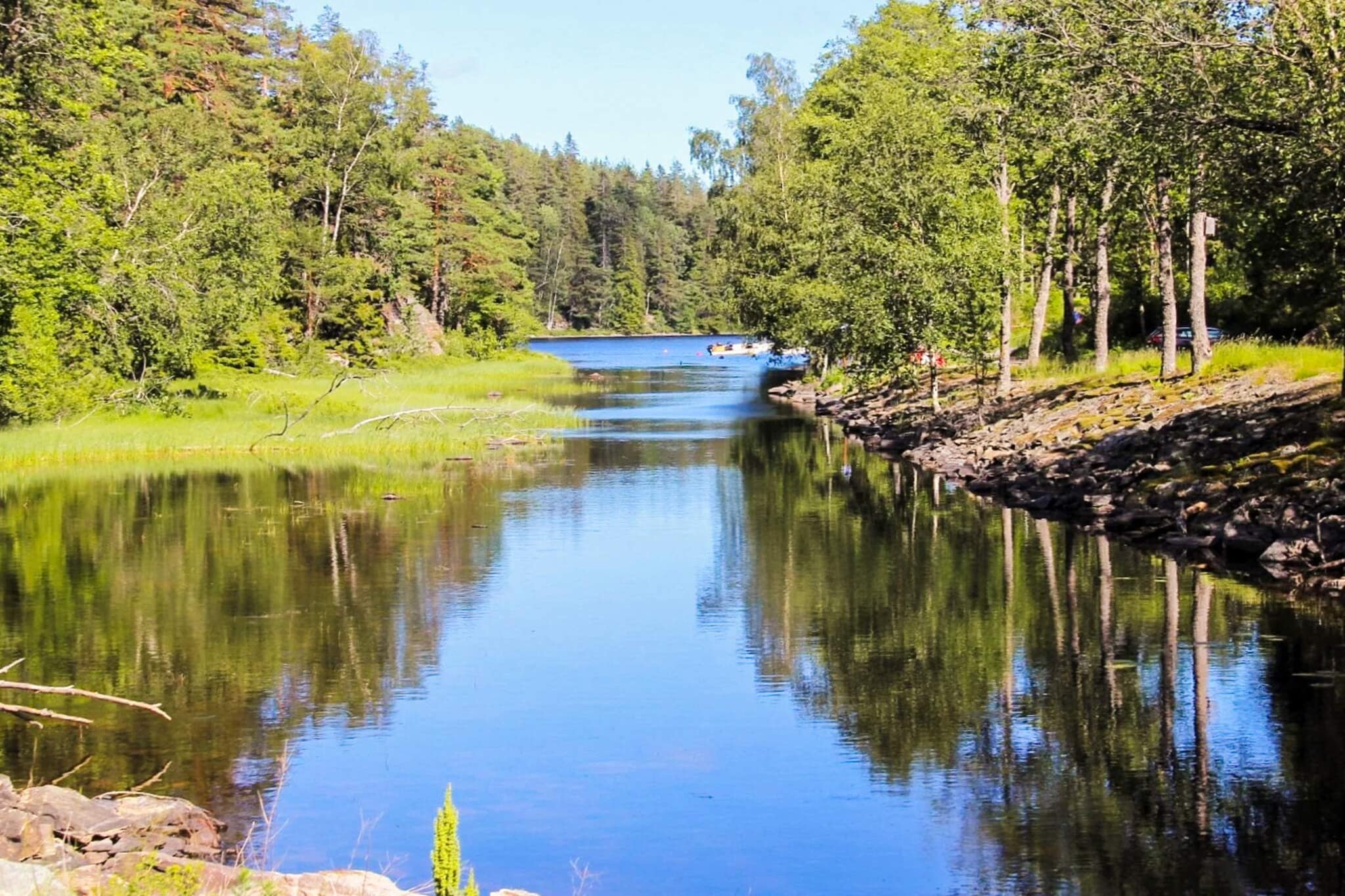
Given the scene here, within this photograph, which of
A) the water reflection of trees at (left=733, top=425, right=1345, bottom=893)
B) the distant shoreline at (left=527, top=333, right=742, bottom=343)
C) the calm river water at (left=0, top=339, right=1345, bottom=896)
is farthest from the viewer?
the distant shoreline at (left=527, top=333, right=742, bottom=343)

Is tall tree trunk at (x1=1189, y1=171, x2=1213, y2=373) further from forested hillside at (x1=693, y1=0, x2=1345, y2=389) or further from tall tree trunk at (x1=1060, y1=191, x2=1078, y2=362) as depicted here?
tall tree trunk at (x1=1060, y1=191, x2=1078, y2=362)

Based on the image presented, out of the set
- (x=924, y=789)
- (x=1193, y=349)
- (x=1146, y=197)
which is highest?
(x=1146, y=197)

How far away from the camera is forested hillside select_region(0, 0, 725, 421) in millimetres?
41781

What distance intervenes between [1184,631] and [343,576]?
14.7 metres

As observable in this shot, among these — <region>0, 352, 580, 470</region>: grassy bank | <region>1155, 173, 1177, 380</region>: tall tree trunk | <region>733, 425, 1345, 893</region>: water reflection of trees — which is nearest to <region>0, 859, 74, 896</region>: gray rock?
<region>733, 425, 1345, 893</region>: water reflection of trees

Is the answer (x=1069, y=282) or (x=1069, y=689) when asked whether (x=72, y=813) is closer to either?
(x=1069, y=689)

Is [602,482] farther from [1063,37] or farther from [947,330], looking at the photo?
[1063,37]

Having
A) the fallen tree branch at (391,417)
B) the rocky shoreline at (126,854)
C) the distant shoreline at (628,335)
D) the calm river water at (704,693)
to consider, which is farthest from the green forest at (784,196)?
the distant shoreline at (628,335)

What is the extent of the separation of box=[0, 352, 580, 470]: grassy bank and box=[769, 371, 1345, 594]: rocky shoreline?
15.6 metres

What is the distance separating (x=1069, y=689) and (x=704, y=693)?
4.66 meters

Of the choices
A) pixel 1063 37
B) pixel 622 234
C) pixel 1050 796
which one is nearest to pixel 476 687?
pixel 1050 796

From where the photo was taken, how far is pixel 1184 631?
22.0 meters

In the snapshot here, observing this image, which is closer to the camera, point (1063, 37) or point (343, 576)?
point (1063, 37)

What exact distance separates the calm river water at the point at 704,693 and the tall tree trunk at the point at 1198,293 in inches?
314
